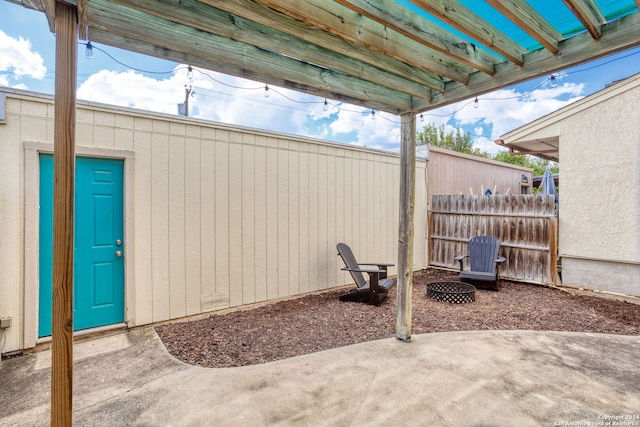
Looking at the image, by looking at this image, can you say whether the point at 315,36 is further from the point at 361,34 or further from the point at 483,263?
the point at 483,263

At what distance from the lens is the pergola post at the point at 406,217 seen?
10.00 ft

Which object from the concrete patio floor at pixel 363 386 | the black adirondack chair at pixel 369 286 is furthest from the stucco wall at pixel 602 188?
the black adirondack chair at pixel 369 286

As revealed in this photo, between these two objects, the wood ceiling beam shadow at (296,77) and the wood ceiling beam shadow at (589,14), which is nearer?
the wood ceiling beam shadow at (589,14)

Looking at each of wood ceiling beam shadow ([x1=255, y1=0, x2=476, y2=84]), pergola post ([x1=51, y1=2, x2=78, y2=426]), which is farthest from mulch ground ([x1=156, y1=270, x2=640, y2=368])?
wood ceiling beam shadow ([x1=255, y1=0, x2=476, y2=84])

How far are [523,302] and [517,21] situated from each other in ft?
13.0

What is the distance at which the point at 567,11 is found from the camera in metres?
1.78

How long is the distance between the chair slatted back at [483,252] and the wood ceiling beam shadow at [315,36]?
12.7 feet

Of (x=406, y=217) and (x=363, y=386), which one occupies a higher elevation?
(x=406, y=217)

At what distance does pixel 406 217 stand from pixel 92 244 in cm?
318

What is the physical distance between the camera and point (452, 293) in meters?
4.38

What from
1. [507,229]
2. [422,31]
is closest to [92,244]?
[422,31]

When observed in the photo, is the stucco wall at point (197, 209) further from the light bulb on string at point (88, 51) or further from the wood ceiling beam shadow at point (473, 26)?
the wood ceiling beam shadow at point (473, 26)

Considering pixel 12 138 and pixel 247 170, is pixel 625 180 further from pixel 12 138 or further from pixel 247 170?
pixel 12 138

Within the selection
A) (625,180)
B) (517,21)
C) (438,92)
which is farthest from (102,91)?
(625,180)
